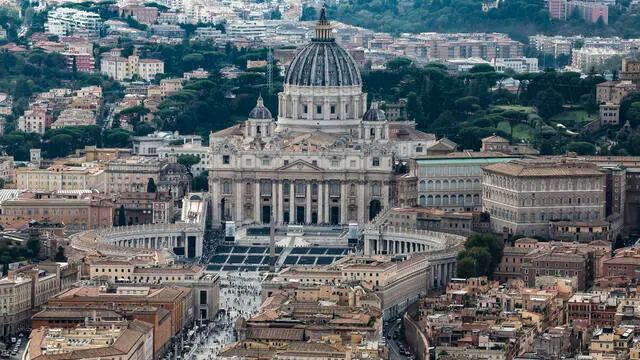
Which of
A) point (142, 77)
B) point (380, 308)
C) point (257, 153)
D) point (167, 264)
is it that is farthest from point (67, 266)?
point (142, 77)

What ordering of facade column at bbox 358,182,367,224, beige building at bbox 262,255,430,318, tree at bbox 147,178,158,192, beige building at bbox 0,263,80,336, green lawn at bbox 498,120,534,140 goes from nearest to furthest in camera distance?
beige building at bbox 0,263,80,336
beige building at bbox 262,255,430,318
facade column at bbox 358,182,367,224
tree at bbox 147,178,158,192
green lawn at bbox 498,120,534,140

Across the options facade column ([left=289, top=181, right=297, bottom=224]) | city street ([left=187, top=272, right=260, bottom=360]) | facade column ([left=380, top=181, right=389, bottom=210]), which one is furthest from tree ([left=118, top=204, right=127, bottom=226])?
city street ([left=187, top=272, right=260, bottom=360])

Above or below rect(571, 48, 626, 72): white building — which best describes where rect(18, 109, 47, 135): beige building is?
below

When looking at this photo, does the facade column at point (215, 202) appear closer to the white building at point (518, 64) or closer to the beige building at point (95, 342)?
the beige building at point (95, 342)

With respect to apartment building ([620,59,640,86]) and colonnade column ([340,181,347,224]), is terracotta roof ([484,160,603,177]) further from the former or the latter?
apartment building ([620,59,640,86])

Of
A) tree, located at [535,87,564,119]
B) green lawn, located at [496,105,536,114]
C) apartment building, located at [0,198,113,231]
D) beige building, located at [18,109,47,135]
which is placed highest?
tree, located at [535,87,564,119]
